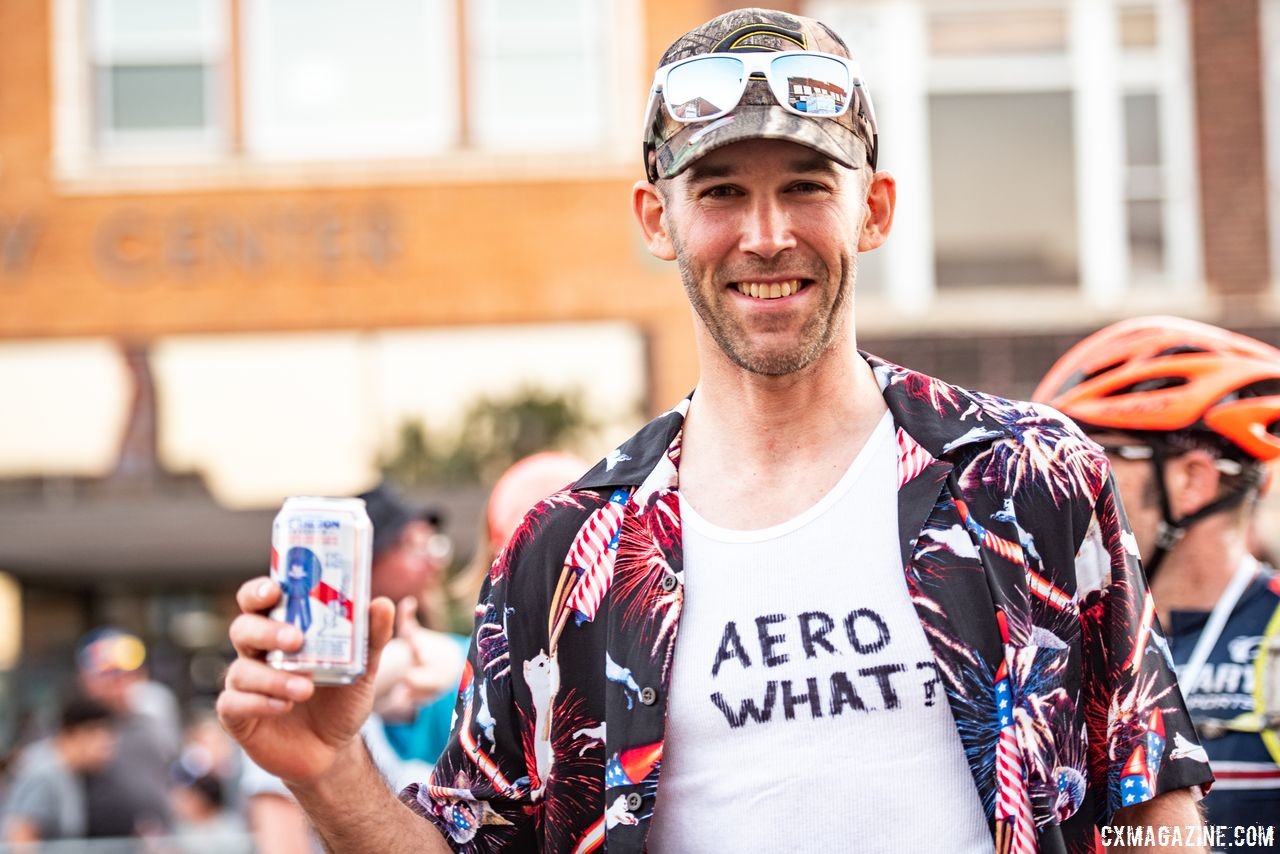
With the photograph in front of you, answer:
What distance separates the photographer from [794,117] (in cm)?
251

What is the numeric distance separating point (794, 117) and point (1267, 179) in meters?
13.0

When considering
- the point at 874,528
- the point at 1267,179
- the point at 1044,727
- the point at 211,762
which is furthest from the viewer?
the point at 1267,179

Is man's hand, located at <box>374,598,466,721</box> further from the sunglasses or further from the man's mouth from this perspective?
the sunglasses

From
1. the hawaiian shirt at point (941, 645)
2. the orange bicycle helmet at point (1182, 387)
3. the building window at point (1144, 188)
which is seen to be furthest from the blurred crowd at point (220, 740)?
the building window at point (1144, 188)

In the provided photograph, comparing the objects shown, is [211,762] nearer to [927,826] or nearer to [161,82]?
[161,82]

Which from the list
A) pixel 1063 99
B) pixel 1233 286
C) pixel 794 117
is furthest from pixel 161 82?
pixel 794 117

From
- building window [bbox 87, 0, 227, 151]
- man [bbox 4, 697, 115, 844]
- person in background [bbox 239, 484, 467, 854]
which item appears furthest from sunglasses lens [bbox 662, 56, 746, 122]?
building window [bbox 87, 0, 227, 151]

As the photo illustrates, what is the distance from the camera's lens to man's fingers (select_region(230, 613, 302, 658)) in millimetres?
2150

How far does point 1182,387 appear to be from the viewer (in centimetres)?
357

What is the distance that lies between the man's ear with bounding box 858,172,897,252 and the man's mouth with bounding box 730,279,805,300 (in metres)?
0.23

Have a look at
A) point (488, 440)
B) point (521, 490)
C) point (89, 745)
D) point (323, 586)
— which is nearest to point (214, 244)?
point (488, 440)

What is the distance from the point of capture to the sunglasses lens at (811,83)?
Answer: 2.52m

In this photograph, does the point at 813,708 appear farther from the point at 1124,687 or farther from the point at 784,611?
the point at 1124,687

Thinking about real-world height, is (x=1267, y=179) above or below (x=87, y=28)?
below
